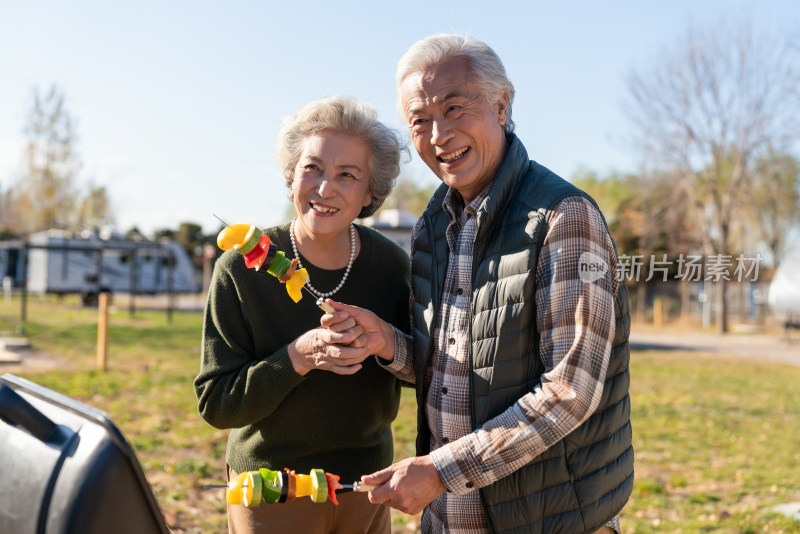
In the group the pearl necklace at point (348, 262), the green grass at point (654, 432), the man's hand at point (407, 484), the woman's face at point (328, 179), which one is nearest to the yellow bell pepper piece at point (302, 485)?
the man's hand at point (407, 484)

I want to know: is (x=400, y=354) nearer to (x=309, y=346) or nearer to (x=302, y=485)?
(x=309, y=346)

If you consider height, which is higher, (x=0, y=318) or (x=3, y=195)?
(x=3, y=195)

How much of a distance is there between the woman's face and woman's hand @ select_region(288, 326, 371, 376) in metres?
0.40

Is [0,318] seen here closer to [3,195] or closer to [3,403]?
[3,403]

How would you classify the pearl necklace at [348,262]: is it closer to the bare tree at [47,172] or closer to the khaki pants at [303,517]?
the khaki pants at [303,517]

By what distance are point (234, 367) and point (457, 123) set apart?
114cm

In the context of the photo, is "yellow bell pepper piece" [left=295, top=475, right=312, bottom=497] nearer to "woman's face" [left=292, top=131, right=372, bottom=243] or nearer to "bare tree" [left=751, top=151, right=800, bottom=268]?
"woman's face" [left=292, top=131, right=372, bottom=243]

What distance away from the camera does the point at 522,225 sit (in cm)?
191

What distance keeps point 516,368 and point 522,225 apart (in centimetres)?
41

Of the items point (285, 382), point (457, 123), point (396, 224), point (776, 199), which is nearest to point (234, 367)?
point (285, 382)

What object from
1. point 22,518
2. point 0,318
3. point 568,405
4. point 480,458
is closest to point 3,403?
point 22,518

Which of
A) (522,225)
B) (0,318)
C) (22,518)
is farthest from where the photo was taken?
(0,318)

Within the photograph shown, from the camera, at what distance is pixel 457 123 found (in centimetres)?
205

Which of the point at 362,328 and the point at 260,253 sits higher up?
the point at 260,253
